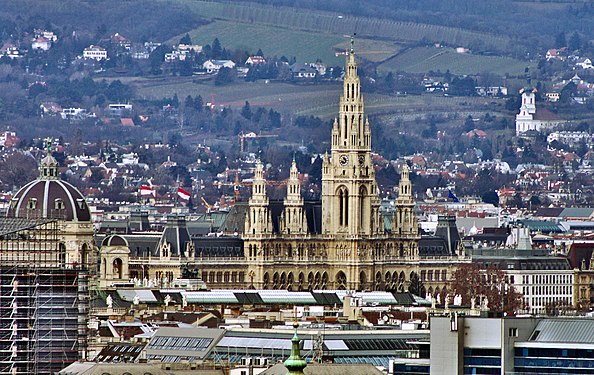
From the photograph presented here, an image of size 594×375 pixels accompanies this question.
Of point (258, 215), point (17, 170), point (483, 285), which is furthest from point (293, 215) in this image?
point (17, 170)

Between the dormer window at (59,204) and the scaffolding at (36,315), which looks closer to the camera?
the scaffolding at (36,315)

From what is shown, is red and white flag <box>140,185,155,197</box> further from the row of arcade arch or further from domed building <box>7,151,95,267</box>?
domed building <box>7,151,95,267</box>

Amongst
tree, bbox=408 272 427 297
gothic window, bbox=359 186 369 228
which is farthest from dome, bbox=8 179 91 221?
gothic window, bbox=359 186 369 228

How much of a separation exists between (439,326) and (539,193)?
121166 millimetres

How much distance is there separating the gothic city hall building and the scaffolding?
151 feet

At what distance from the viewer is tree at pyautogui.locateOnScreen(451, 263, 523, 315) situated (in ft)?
316

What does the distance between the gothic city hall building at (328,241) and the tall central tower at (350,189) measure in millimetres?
33

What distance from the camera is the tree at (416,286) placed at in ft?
342

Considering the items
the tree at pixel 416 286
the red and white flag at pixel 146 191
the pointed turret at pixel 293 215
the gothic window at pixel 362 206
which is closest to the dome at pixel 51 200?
the tree at pixel 416 286

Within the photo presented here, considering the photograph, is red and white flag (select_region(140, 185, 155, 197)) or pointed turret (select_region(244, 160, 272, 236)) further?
red and white flag (select_region(140, 185, 155, 197))

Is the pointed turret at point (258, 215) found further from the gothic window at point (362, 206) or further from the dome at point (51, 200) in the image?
the dome at point (51, 200)

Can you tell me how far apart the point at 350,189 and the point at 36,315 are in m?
56.4

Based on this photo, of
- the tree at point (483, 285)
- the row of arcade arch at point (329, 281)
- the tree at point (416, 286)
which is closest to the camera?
the tree at point (483, 285)

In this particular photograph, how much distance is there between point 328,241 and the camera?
11256 centimetres
